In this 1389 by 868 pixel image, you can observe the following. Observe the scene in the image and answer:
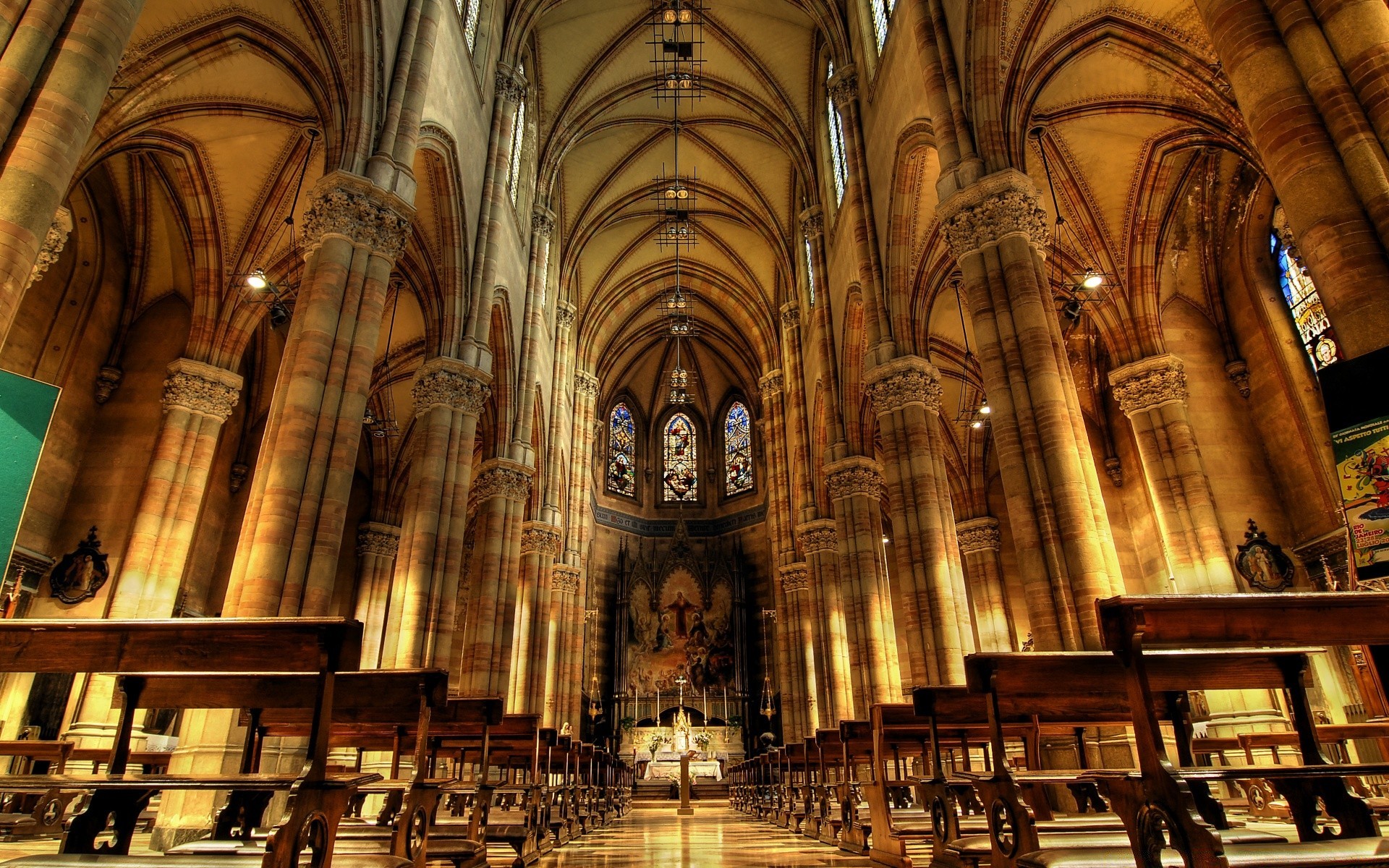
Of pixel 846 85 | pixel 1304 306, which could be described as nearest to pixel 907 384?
pixel 846 85

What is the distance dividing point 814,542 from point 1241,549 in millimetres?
10352

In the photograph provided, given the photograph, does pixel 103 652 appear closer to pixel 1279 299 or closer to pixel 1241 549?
pixel 1241 549

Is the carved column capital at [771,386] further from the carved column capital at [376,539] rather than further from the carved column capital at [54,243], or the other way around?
the carved column capital at [54,243]

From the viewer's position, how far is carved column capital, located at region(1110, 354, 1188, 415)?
52.2 ft

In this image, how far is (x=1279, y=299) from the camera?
15.9 meters

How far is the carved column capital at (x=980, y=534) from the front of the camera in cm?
2359

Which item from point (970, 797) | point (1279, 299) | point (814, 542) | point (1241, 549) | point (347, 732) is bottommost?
point (970, 797)

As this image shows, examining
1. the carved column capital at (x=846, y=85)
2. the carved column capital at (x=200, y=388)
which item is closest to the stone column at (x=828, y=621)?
the carved column capital at (x=846, y=85)

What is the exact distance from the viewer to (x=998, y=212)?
34.8 ft

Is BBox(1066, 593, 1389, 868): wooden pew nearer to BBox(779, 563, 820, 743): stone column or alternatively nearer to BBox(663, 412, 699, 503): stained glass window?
BBox(779, 563, 820, 743): stone column

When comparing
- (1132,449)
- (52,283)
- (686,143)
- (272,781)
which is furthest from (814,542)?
(272,781)

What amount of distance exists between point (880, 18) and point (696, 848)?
51.8 feet

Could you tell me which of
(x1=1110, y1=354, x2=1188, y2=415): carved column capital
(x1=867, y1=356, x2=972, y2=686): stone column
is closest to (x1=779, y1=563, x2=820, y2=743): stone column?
(x1=867, y1=356, x2=972, y2=686): stone column

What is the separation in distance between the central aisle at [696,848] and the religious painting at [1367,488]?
14.1 ft
